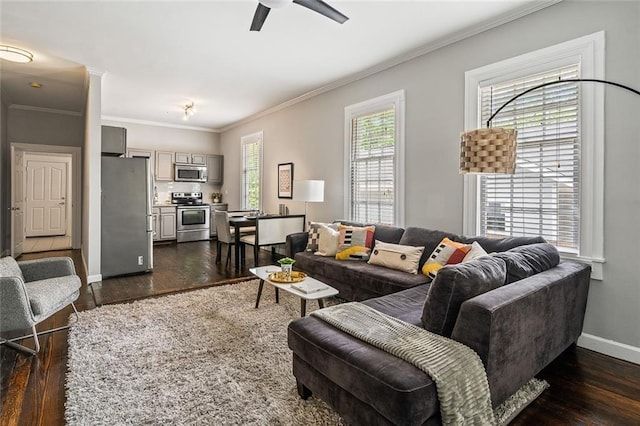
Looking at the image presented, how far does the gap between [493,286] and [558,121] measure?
187 cm

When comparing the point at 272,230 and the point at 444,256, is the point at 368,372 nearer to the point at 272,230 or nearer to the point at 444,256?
the point at 444,256

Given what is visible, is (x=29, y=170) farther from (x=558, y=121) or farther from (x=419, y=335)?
(x=558, y=121)

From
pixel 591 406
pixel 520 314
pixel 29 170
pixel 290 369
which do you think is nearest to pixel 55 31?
pixel 290 369

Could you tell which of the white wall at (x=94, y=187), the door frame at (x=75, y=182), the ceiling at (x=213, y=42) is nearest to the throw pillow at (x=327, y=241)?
the ceiling at (x=213, y=42)

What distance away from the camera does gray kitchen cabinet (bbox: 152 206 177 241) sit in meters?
7.36

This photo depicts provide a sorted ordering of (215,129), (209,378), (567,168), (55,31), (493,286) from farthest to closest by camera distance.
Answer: (215,129)
(55,31)
(567,168)
(209,378)
(493,286)

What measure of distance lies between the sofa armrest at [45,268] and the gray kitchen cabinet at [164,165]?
500 cm

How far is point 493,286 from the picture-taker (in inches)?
71.1

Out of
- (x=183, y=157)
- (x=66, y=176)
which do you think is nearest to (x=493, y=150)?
(x=183, y=157)

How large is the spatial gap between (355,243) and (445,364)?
2.50 metres

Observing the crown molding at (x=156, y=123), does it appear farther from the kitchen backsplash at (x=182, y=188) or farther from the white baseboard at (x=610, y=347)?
the white baseboard at (x=610, y=347)

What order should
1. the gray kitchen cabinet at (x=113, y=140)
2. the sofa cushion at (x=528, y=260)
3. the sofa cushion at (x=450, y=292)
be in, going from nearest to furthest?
the sofa cushion at (x=450, y=292) → the sofa cushion at (x=528, y=260) → the gray kitchen cabinet at (x=113, y=140)

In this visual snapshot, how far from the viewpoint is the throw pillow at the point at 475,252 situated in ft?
9.09

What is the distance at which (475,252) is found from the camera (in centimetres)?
281
